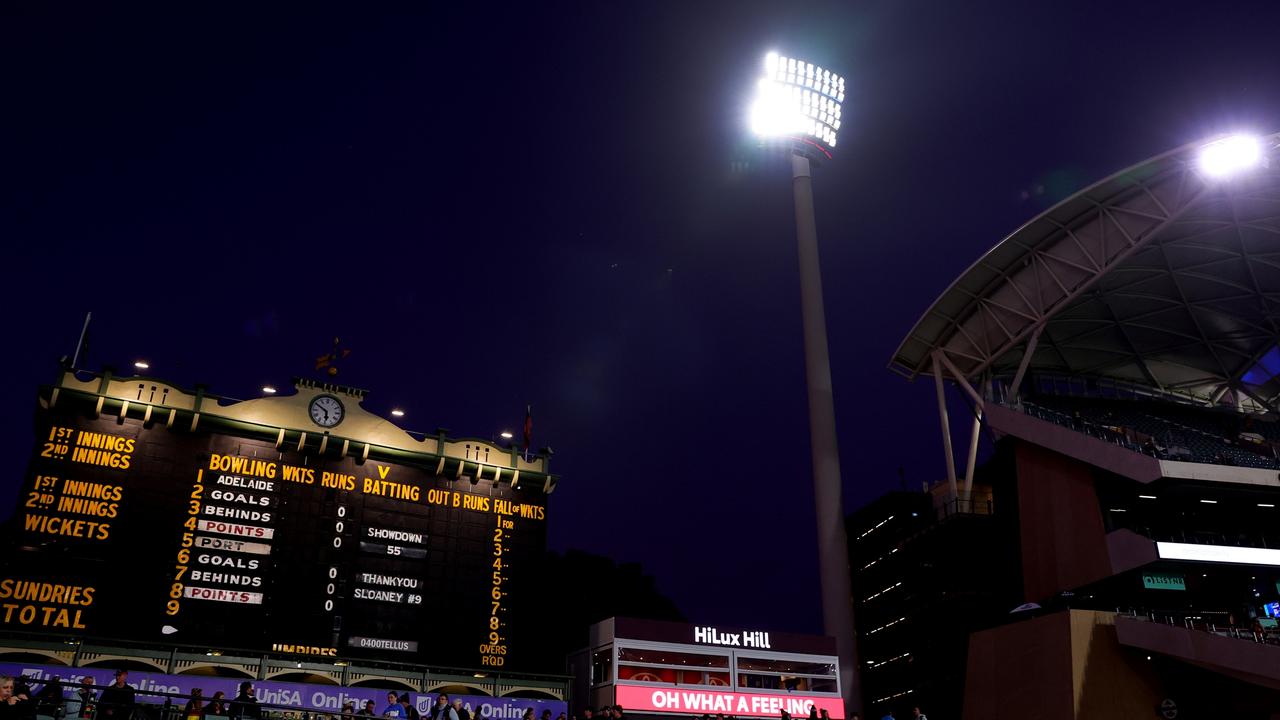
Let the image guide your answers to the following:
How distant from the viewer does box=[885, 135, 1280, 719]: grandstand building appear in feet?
110

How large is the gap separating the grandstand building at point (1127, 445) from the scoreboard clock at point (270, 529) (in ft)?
70.9

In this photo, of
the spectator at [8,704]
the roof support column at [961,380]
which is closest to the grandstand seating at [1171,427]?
the roof support column at [961,380]

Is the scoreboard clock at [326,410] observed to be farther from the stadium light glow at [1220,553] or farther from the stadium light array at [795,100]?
the stadium light array at [795,100]

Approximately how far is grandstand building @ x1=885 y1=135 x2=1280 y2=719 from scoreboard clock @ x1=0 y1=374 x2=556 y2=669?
21613 mm

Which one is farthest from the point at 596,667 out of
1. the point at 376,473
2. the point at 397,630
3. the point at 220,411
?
the point at 220,411

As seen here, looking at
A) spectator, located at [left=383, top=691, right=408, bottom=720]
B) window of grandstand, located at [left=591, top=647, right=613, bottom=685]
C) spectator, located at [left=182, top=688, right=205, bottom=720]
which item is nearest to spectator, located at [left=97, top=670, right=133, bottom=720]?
spectator, located at [left=182, top=688, right=205, bottom=720]

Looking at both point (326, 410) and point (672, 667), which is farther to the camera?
point (672, 667)

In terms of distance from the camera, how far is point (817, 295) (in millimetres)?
52281

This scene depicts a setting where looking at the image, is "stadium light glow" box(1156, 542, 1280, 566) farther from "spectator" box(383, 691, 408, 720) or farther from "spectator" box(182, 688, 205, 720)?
"spectator" box(182, 688, 205, 720)

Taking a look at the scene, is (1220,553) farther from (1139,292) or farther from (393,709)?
(393,709)

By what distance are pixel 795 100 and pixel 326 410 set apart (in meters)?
36.1

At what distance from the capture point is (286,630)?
27.1m

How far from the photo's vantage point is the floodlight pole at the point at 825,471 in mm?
44156

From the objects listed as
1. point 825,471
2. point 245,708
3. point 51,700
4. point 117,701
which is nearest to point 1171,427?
point 825,471
